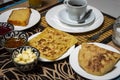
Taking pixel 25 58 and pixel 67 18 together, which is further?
pixel 67 18

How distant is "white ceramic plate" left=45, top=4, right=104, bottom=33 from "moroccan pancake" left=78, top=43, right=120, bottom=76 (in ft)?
0.55

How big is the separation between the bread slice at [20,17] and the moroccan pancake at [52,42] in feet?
0.43

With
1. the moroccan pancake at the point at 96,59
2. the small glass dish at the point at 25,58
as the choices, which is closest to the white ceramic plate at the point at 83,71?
the moroccan pancake at the point at 96,59

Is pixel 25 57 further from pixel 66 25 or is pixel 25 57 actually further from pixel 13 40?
pixel 66 25

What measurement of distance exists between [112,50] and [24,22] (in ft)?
1.40

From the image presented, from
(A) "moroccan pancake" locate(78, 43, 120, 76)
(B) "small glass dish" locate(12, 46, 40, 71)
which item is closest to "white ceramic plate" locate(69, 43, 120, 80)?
(A) "moroccan pancake" locate(78, 43, 120, 76)

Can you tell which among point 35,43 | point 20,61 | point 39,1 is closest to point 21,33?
point 35,43

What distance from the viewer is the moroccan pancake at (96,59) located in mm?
887

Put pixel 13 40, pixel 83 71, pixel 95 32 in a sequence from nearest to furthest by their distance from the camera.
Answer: pixel 83 71 → pixel 13 40 → pixel 95 32

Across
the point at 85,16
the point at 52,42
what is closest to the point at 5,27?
the point at 52,42

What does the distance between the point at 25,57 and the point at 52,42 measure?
6.0 inches

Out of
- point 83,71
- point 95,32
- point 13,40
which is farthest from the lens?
point 95,32

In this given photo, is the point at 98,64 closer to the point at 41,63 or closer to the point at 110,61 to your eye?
the point at 110,61

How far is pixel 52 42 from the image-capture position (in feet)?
3.35
